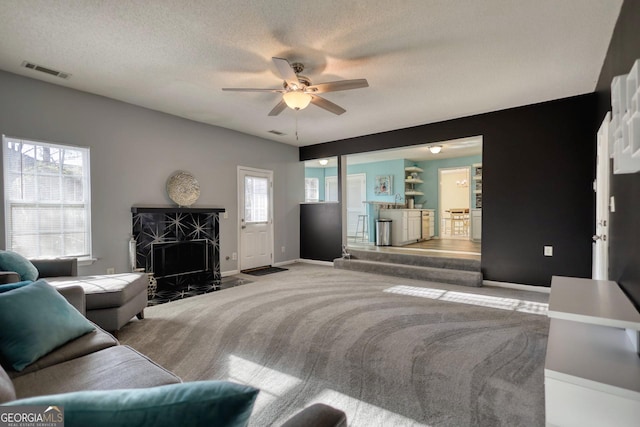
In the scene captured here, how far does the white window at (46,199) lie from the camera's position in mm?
3453

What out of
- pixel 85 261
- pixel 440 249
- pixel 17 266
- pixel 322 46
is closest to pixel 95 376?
pixel 17 266

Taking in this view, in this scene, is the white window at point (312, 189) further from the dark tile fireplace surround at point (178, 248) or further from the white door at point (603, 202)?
the white door at point (603, 202)

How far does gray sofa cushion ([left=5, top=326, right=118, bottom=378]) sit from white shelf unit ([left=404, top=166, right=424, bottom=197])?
8235 millimetres

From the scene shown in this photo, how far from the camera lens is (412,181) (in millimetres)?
9164

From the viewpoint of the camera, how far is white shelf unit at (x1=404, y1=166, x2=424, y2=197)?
9.07 m

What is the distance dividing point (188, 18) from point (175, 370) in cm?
267

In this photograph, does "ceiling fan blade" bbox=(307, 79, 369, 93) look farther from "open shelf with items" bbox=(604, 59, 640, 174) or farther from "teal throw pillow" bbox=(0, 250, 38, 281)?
"teal throw pillow" bbox=(0, 250, 38, 281)

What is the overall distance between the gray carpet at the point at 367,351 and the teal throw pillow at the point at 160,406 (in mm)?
1286

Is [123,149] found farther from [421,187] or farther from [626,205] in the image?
[421,187]

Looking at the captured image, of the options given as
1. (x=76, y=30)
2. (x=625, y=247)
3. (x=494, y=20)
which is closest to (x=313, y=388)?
(x=625, y=247)

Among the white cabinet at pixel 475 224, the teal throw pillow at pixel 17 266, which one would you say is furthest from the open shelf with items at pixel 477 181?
the teal throw pillow at pixel 17 266

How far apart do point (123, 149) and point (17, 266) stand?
2.10 metres

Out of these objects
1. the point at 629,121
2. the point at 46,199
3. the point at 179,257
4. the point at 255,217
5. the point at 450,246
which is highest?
the point at 629,121

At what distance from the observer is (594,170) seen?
3875 mm
